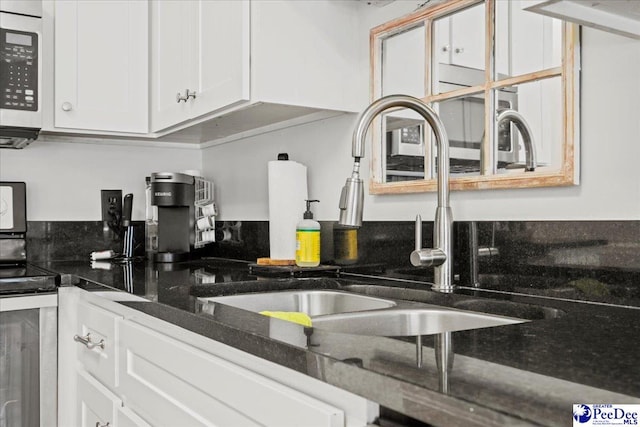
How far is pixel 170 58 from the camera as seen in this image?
2.34 meters

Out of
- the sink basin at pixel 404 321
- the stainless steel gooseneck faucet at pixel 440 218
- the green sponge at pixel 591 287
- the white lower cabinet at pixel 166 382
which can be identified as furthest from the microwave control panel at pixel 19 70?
the green sponge at pixel 591 287

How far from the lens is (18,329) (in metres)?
1.98

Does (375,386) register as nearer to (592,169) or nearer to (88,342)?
(592,169)

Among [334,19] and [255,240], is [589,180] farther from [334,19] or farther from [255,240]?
[255,240]

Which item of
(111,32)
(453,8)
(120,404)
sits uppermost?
(111,32)

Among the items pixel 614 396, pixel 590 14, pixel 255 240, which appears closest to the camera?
pixel 614 396

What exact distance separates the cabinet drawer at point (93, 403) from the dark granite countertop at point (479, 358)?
436mm

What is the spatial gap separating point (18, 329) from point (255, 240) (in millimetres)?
863

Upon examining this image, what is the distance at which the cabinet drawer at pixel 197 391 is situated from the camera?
0.82 m

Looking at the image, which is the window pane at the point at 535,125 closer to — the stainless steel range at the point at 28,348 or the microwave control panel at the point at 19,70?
the stainless steel range at the point at 28,348

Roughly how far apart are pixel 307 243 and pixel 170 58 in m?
0.96

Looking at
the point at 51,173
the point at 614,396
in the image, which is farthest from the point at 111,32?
the point at 614,396

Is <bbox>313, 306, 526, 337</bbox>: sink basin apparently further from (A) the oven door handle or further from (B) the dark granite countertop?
(A) the oven door handle

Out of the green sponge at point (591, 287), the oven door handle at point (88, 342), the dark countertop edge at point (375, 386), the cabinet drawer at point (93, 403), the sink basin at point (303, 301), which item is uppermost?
the green sponge at point (591, 287)
